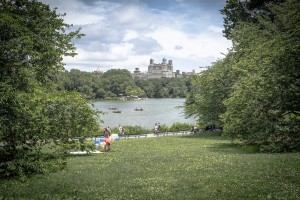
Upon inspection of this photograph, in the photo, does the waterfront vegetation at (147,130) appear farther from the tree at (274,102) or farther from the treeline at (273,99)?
→ the tree at (274,102)

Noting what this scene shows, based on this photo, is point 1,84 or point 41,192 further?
point 1,84

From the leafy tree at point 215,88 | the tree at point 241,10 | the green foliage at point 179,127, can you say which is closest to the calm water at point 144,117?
the green foliage at point 179,127

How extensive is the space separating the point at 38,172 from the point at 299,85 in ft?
58.5

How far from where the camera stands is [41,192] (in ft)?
43.0

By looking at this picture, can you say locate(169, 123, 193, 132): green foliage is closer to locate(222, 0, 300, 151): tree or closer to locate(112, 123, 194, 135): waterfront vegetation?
locate(112, 123, 194, 135): waterfront vegetation

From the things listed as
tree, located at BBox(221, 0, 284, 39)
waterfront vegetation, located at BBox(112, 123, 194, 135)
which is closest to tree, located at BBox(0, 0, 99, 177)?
waterfront vegetation, located at BBox(112, 123, 194, 135)

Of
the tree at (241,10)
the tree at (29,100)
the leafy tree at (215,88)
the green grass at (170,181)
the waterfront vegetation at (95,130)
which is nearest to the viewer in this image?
the green grass at (170,181)

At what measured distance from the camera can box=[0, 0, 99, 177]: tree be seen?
48.0 feet

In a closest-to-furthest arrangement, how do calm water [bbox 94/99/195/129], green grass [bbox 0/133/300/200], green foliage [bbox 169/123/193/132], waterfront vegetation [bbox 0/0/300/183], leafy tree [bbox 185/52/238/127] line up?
green grass [bbox 0/133/300/200], waterfront vegetation [bbox 0/0/300/183], leafy tree [bbox 185/52/238/127], green foliage [bbox 169/123/193/132], calm water [bbox 94/99/195/129]

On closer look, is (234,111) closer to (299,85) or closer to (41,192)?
(299,85)

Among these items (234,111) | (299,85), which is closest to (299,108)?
(299,85)

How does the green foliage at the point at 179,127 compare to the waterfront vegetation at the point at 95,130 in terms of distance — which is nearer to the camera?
the waterfront vegetation at the point at 95,130

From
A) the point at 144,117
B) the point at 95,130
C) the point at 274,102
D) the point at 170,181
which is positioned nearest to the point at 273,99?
the point at 274,102

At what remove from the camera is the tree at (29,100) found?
14.6m
